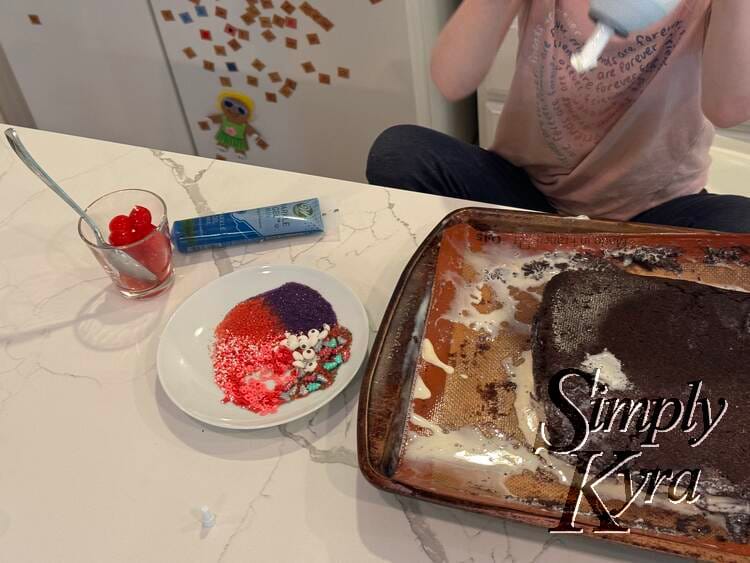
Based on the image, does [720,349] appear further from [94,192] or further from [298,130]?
[298,130]

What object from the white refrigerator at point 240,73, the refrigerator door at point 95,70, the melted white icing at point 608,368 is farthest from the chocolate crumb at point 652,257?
the refrigerator door at point 95,70

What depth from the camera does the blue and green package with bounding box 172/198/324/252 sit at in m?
0.71

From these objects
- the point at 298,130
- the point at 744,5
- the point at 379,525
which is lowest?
the point at 298,130

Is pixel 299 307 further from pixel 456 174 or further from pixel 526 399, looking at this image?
pixel 456 174

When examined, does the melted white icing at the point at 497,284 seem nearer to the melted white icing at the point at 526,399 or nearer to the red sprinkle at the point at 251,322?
the melted white icing at the point at 526,399

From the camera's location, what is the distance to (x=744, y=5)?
62cm

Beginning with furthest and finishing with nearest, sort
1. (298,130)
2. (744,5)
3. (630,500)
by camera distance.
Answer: (298,130) → (744,5) → (630,500)

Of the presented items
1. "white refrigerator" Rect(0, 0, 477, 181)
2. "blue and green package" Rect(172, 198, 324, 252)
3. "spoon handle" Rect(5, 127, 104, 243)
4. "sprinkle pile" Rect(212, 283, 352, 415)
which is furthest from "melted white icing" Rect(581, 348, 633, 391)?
"white refrigerator" Rect(0, 0, 477, 181)

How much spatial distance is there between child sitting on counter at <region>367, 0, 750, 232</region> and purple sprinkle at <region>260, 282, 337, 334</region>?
27 centimetres

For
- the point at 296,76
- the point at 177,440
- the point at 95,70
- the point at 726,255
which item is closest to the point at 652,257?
the point at 726,255

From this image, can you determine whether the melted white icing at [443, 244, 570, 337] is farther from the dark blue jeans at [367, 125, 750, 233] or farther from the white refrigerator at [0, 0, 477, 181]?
the white refrigerator at [0, 0, 477, 181]

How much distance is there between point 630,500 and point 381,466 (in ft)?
0.56

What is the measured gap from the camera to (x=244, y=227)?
714mm

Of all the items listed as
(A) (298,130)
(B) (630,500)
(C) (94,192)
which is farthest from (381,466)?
(A) (298,130)
